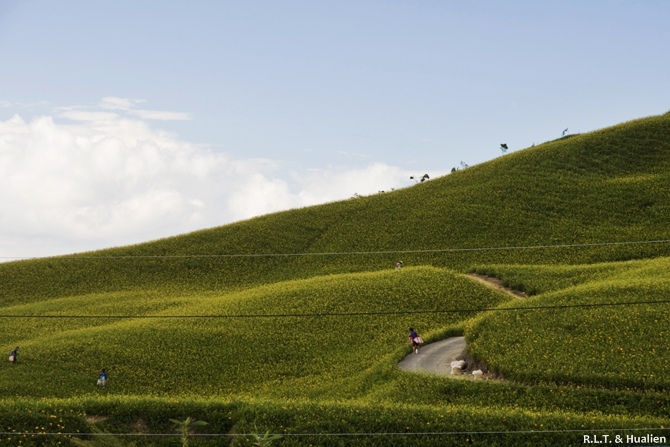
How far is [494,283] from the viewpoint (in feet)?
202

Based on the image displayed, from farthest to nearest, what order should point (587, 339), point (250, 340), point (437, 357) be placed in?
point (250, 340)
point (437, 357)
point (587, 339)

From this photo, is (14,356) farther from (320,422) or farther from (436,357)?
(436,357)

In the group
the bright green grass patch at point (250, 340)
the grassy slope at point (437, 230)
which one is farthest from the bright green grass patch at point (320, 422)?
the grassy slope at point (437, 230)

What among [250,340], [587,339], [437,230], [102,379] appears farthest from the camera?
[437,230]

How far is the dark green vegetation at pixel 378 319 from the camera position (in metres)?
31.2

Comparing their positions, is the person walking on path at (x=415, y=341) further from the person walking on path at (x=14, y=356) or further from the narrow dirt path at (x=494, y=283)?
the person walking on path at (x=14, y=356)

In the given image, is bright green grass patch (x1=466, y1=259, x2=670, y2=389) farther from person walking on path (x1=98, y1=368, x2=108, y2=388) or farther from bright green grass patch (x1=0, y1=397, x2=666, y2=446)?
person walking on path (x1=98, y1=368, x2=108, y2=388)

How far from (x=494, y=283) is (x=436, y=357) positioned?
66.8 feet

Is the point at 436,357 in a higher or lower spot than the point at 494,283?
lower

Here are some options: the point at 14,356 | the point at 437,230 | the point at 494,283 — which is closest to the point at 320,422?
the point at 14,356

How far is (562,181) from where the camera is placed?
91.1 m

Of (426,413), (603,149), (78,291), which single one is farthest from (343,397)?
(603,149)

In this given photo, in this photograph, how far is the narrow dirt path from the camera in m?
57.4

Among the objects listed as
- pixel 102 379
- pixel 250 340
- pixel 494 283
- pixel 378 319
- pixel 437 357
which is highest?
pixel 494 283
